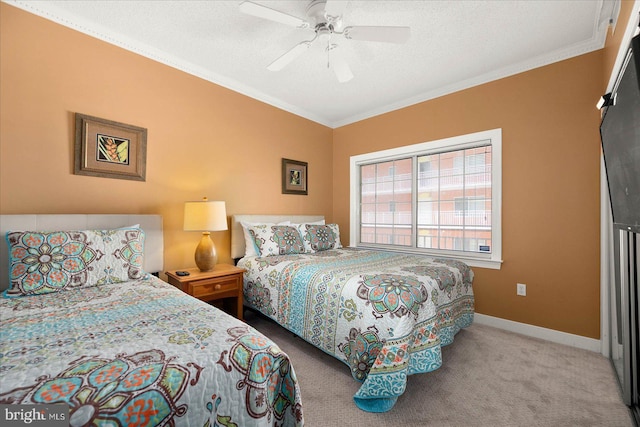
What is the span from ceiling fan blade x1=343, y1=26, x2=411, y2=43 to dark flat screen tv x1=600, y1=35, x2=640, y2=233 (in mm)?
1163

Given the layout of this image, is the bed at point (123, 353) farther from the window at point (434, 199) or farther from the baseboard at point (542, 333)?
the window at point (434, 199)

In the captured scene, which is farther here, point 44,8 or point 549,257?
point 549,257

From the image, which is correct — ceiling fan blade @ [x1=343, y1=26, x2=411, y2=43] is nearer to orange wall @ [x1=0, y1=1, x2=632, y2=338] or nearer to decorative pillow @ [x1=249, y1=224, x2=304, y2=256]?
orange wall @ [x1=0, y1=1, x2=632, y2=338]

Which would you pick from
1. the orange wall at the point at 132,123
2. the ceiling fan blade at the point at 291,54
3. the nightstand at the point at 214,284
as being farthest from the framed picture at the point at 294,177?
the ceiling fan blade at the point at 291,54

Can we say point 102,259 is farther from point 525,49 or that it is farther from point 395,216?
point 525,49

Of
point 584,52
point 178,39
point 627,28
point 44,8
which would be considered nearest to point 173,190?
point 178,39

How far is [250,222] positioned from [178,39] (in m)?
1.88

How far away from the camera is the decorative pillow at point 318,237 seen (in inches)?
130

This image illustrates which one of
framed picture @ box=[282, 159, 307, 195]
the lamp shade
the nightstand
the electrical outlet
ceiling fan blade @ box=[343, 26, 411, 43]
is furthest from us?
framed picture @ box=[282, 159, 307, 195]

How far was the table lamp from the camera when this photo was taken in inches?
98.8

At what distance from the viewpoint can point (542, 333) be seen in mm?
2646

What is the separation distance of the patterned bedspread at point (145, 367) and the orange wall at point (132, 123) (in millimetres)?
1170

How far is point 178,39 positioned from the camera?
7.95 ft

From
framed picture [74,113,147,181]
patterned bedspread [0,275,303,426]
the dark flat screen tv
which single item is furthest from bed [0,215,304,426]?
the dark flat screen tv
